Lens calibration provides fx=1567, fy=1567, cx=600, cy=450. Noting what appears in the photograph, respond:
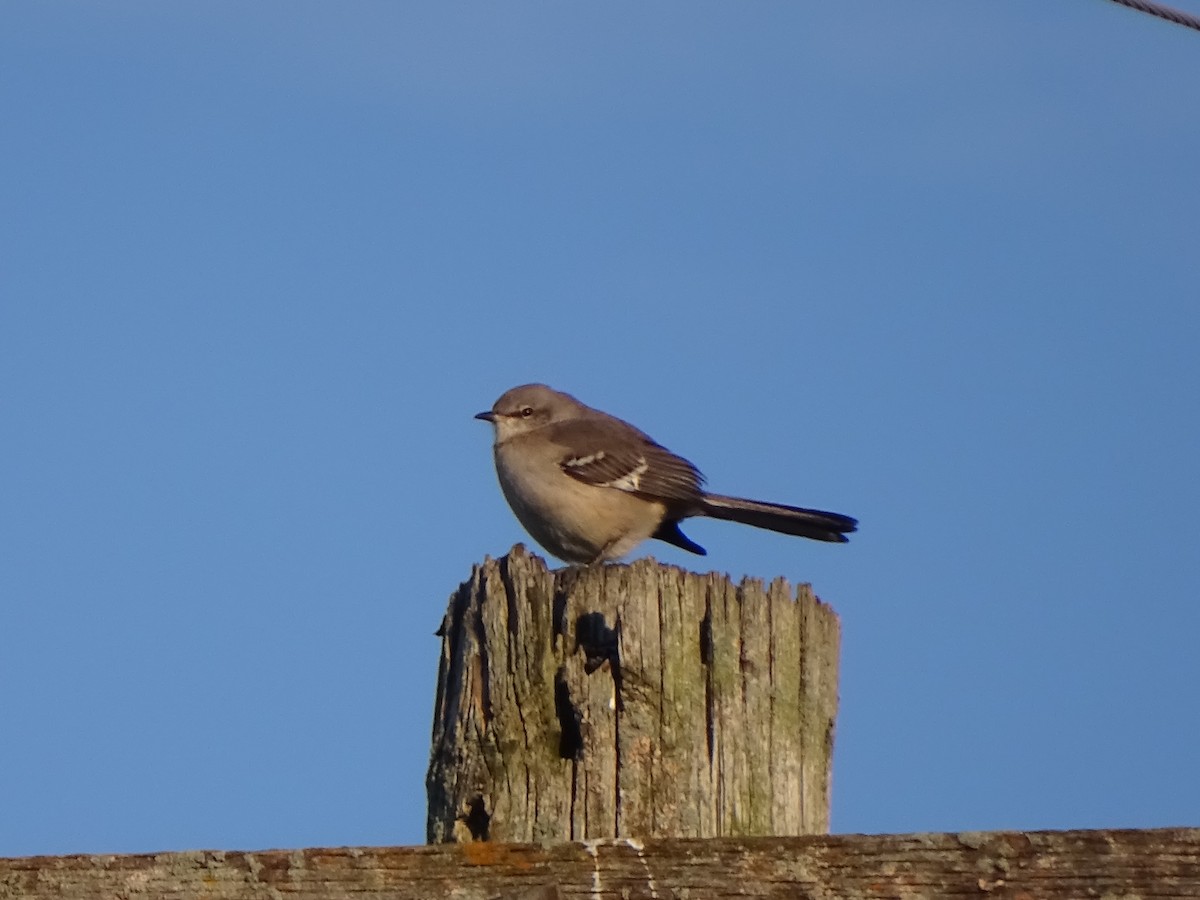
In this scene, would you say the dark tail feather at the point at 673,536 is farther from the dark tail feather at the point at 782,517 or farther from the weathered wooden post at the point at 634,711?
the weathered wooden post at the point at 634,711

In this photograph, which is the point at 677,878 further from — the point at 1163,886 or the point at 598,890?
the point at 1163,886

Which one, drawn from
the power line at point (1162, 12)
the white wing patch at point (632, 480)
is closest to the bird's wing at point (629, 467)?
the white wing patch at point (632, 480)

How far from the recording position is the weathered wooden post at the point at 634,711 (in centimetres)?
296

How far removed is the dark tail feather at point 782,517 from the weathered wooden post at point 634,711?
448 centimetres

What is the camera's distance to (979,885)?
83.2 inches

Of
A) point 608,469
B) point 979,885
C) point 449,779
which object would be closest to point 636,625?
point 449,779

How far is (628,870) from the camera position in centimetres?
228

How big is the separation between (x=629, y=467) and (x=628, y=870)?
20.2 feet

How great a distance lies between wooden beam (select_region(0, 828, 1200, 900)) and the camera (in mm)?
2098

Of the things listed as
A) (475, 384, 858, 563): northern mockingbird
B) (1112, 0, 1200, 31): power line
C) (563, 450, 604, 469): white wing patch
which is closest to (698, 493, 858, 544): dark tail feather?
(475, 384, 858, 563): northern mockingbird

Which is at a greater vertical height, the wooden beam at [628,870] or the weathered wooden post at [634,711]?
the weathered wooden post at [634,711]

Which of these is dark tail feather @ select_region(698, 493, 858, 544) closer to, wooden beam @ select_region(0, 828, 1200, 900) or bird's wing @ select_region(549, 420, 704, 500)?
bird's wing @ select_region(549, 420, 704, 500)

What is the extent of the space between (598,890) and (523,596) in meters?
1.01

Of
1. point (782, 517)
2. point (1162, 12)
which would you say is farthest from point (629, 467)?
point (1162, 12)
